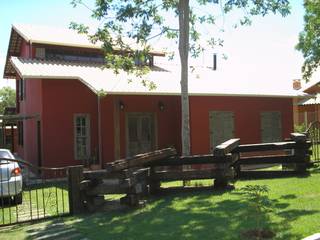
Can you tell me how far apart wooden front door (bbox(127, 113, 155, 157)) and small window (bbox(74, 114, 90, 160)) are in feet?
5.03

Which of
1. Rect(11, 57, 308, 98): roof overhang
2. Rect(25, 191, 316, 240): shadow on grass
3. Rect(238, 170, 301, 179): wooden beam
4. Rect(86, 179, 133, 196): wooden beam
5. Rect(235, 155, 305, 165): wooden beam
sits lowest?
Rect(25, 191, 316, 240): shadow on grass

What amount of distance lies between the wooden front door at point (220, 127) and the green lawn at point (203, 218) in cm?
860

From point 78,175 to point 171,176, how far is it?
7.14 ft

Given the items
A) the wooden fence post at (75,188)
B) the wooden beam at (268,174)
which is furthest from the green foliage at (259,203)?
the wooden beam at (268,174)

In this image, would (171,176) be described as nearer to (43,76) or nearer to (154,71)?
(43,76)

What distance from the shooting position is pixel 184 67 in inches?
508

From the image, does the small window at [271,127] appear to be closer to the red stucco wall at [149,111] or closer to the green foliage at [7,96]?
the red stucco wall at [149,111]

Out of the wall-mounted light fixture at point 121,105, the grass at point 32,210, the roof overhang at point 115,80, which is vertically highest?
the roof overhang at point 115,80

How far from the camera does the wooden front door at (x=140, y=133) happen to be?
60.6 ft

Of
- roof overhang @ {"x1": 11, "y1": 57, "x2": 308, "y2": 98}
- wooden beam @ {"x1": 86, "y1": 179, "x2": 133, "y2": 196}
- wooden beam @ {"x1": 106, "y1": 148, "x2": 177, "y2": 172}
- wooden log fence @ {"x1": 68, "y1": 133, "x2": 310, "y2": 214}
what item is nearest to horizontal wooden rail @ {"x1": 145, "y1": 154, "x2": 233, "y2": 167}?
wooden log fence @ {"x1": 68, "y1": 133, "x2": 310, "y2": 214}

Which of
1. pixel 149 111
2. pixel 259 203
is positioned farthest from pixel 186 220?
pixel 149 111

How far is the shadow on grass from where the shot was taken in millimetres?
6891

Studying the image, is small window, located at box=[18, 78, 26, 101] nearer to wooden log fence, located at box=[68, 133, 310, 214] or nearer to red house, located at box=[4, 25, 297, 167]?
red house, located at box=[4, 25, 297, 167]

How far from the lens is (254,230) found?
6.63 m
